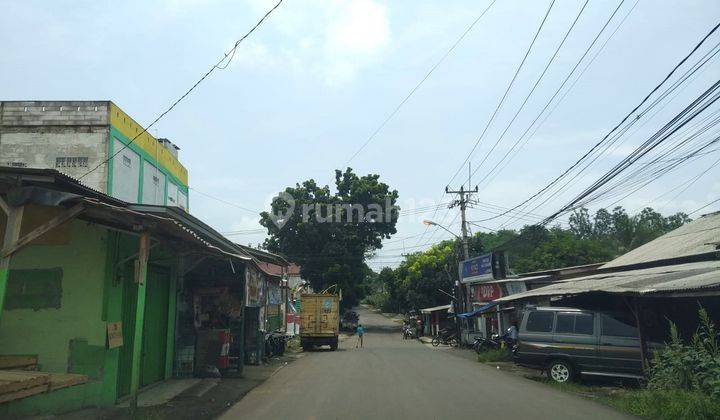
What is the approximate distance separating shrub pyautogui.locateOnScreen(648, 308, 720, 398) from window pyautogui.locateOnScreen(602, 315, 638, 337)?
2774 millimetres

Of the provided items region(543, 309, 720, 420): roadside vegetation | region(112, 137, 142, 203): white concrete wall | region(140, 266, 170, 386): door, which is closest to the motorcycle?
region(112, 137, 142, 203): white concrete wall

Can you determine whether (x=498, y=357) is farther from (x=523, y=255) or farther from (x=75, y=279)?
(x=523, y=255)

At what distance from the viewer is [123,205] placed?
33.0 feet

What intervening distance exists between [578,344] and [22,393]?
12.7 m

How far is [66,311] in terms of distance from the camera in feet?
32.2

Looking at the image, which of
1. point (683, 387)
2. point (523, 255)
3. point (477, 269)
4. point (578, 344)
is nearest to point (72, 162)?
point (578, 344)

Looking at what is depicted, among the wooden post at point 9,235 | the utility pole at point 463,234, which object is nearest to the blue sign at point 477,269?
the utility pole at point 463,234

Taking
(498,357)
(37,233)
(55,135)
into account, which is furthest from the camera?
(55,135)

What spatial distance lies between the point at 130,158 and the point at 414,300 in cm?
3566

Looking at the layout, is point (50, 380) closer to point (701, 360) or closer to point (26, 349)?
point (26, 349)

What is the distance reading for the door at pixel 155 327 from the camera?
42.3 ft

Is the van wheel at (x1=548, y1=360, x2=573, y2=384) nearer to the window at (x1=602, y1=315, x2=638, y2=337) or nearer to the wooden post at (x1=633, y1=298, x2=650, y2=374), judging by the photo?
the window at (x1=602, y1=315, x2=638, y2=337)

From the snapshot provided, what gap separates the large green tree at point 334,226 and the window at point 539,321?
106 feet

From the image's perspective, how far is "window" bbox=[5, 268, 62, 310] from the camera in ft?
31.6
